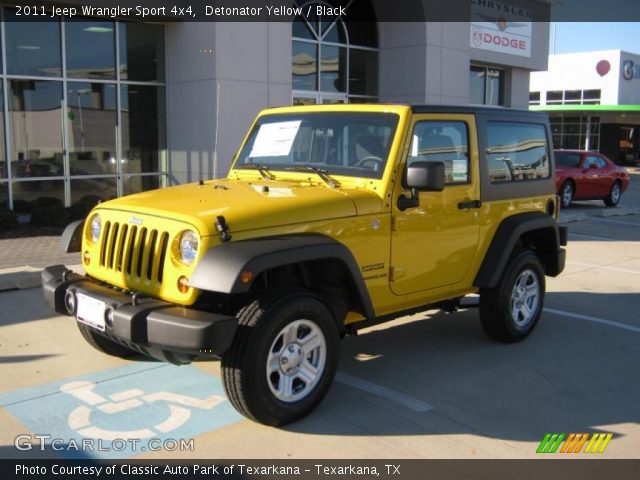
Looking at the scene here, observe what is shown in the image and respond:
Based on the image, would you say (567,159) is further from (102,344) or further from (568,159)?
(102,344)

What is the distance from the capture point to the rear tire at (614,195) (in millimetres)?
18016

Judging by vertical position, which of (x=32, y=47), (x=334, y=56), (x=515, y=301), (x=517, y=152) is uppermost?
(x=334, y=56)

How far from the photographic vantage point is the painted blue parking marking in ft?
12.5

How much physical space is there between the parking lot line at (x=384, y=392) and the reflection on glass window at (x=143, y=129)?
10.3 m

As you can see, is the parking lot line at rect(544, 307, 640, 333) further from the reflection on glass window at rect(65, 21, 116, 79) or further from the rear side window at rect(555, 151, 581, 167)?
the rear side window at rect(555, 151, 581, 167)

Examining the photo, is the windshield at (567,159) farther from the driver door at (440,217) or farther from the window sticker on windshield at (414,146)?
the window sticker on windshield at (414,146)

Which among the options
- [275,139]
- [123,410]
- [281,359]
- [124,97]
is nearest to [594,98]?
[124,97]

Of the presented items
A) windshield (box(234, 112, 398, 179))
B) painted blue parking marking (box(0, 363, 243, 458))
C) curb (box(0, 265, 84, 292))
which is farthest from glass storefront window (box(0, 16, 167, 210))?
painted blue parking marking (box(0, 363, 243, 458))

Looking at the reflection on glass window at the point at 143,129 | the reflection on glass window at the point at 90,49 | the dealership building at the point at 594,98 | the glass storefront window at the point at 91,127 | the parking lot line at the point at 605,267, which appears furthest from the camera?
the dealership building at the point at 594,98

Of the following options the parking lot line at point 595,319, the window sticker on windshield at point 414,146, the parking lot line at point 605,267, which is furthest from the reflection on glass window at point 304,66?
the window sticker on windshield at point 414,146

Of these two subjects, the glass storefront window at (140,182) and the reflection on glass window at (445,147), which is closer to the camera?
the reflection on glass window at (445,147)

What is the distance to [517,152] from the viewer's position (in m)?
5.88

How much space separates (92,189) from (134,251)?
10.0 meters

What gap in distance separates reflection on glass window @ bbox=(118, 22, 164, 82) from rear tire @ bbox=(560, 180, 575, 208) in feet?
33.0
